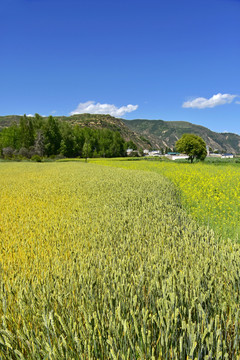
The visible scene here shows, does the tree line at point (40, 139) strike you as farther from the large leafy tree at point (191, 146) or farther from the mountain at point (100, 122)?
the mountain at point (100, 122)

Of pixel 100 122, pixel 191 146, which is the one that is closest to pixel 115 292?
pixel 191 146

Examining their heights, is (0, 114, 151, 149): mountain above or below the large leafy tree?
above

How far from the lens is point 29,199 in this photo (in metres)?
6.75

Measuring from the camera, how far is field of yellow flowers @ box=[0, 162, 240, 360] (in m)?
1.43

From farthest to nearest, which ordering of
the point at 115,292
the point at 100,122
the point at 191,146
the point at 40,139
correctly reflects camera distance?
the point at 100,122 < the point at 40,139 < the point at 191,146 < the point at 115,292

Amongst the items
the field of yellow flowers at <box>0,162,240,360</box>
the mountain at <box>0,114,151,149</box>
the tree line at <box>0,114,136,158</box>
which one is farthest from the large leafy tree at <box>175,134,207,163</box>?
the mountain at <box>0,114,151,149</box>

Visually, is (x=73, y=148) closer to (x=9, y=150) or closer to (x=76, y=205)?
(x=9, y=150)

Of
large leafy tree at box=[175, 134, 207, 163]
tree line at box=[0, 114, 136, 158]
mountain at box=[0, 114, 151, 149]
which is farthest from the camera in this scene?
mountain at box=[0, 114, 151, 149]

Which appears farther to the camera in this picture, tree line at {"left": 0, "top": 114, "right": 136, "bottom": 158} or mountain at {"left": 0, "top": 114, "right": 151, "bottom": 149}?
mountain at {"left": 0, "top": 114, "right": 151, "bottom": 149}

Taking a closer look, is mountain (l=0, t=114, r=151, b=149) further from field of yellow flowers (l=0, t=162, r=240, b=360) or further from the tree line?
A: field of yellow flowers (l=0, t=162, r=240, b=360)

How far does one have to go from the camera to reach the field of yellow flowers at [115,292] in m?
1.43

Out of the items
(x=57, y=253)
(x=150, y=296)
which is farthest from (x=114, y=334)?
(x=57, y=253)

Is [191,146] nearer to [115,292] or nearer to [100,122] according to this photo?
[115,292]

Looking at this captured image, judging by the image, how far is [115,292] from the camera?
1776mm
